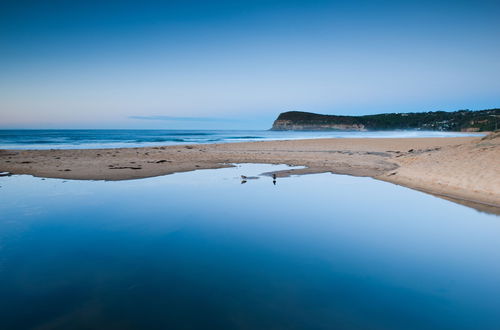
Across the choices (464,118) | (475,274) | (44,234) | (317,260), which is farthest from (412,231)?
(464,118)

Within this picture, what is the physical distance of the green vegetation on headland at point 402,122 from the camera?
329 feet

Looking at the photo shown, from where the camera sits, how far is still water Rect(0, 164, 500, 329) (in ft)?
12.1

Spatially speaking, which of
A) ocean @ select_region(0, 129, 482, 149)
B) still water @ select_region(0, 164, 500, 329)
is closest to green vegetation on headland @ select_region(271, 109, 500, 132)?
ocean @ select_region(0, 129, 482, 149)

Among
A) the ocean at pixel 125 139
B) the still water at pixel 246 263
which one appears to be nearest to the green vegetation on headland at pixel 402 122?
the ocean at pixel 125 139

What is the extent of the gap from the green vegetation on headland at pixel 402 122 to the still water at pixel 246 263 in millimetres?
100585

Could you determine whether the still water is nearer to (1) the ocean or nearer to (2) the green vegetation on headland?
(1) the ocean

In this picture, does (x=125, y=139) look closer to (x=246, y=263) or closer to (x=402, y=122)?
Answer: (x=246, y=263)

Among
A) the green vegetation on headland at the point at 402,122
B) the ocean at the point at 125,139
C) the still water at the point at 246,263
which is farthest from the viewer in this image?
the green vegetation on headland at the point at 402,122

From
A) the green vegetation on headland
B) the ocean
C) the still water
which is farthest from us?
the green vegetation on headland

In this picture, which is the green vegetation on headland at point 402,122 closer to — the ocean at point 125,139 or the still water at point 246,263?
the ocean at point 125,139

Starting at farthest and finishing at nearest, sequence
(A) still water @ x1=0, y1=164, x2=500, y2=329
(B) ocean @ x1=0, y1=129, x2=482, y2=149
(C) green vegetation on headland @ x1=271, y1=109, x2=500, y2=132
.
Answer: (C) green vegetation on headland @ x1=271, y1=109, x2=500, y2=132 < (B) ocean @ x1=0, y1=129, x2=482, y2=149 < (A) still water @ x1=0, y1=164, x2=500, y2=329

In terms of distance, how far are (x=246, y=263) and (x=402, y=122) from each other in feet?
521

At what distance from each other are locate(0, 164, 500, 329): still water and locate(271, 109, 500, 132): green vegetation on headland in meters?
101

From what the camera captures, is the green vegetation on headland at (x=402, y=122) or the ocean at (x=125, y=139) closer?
the ocean at (x=125, y=139)
